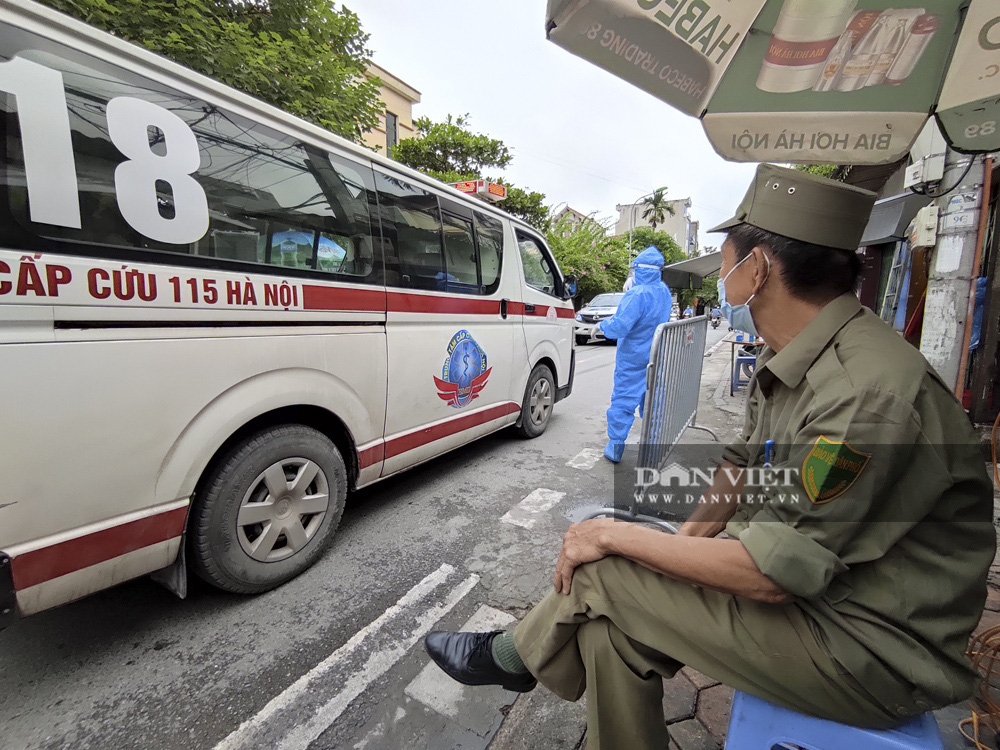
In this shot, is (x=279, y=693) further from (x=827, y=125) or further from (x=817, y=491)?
(x=827, y=125)

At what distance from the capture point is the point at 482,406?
3779 mm

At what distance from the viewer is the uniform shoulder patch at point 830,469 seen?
95 cm

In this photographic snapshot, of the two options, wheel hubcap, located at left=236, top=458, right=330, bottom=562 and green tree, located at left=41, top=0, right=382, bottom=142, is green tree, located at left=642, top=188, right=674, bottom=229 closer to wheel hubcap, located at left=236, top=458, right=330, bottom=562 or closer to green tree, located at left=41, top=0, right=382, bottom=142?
green tree, located at left=41, top=0, right=382, bottom=142

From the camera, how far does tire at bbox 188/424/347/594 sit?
2004mm

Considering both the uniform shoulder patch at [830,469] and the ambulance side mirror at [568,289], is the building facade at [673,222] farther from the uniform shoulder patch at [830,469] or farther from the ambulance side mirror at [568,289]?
the uniform shoulder patch at [830,469]

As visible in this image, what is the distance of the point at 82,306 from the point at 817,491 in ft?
6.91

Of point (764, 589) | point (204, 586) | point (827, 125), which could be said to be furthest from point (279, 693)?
point (827, 125)

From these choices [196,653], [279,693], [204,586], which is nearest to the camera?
[279,693]

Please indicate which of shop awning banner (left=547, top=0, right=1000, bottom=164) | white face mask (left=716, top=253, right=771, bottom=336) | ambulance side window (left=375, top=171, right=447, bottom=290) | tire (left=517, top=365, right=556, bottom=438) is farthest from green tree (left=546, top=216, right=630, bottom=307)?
white face mask (left=716, top=253, right=771, bottom=336)

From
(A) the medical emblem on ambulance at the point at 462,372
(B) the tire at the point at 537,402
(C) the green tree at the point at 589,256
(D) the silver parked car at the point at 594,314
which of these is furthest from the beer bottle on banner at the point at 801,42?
(C) the green tree at the point at 589,256

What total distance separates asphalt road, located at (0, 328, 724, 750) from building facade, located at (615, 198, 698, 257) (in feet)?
213

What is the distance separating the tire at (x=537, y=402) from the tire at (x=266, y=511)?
231cm

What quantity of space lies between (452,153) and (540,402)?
48.5 ft

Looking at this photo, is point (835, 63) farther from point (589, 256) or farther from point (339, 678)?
point (589, 256)
